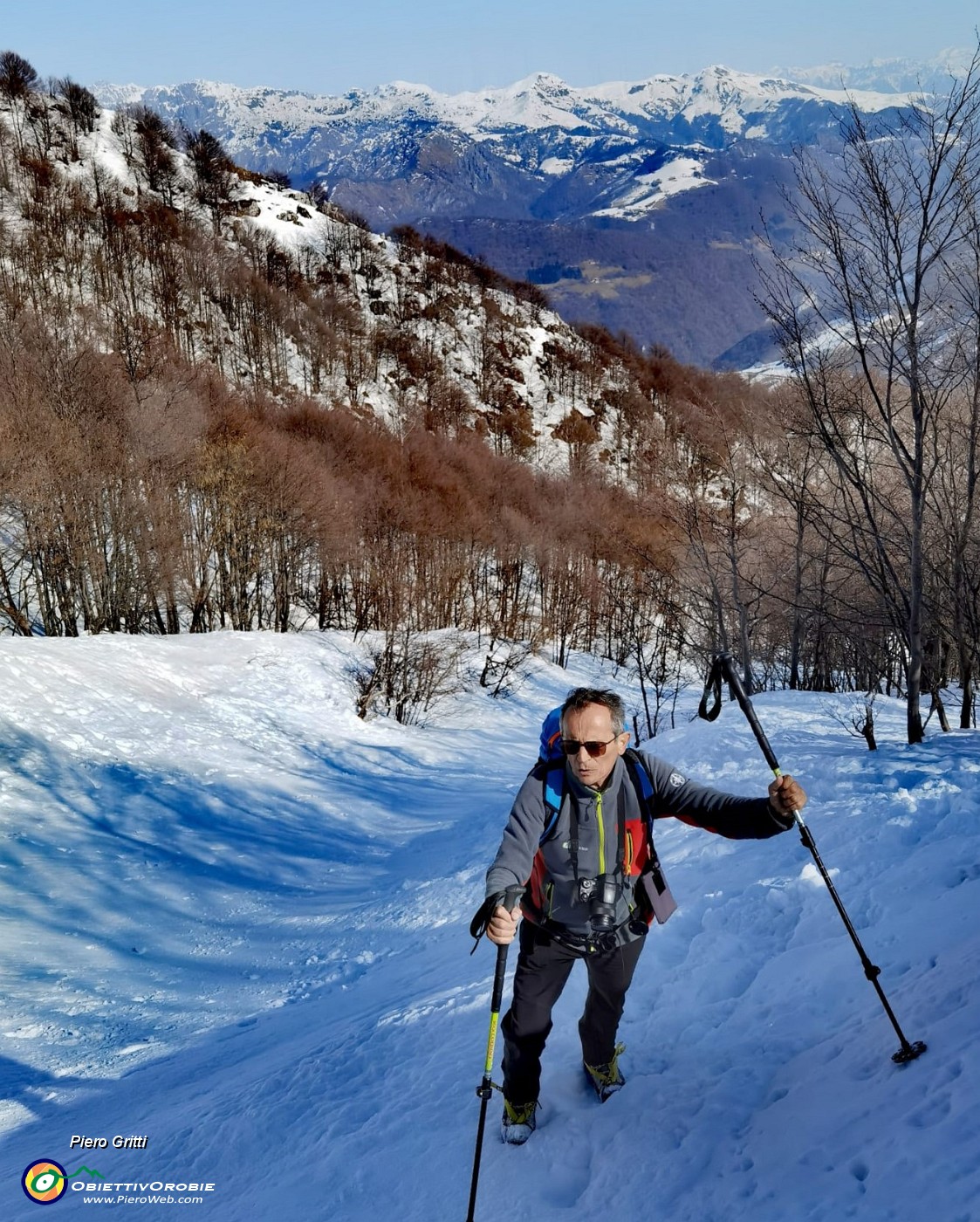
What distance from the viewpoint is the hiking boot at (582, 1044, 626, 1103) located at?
3551 mm

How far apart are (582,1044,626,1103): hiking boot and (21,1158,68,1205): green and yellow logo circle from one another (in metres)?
3.34

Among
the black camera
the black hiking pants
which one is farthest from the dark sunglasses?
the black hiking pants

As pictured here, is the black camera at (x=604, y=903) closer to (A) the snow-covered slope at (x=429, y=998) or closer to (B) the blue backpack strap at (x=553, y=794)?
(B) the blue backpack strap at (x=553, y=794)

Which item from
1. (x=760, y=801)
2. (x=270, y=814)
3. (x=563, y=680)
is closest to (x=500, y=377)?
(x=563, y=680)

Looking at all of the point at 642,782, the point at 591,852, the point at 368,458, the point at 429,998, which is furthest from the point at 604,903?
the point at 368,458

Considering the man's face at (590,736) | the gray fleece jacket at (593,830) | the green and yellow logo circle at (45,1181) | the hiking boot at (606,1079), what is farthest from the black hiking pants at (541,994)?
the green and yellow logo circle at (45,1181)

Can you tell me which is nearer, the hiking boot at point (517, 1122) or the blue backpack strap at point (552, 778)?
the blue backpack strap at point (552, 778)

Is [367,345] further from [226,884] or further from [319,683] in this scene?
[226,884]

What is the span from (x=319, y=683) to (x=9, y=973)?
1153 cm

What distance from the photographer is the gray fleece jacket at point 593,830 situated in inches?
114

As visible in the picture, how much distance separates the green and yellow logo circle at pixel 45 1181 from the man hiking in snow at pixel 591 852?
3.16 m

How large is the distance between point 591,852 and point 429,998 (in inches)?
133

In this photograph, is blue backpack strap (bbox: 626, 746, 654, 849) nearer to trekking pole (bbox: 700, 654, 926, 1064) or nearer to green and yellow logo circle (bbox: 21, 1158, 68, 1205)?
trekking pole (bbox: 700, 654, 926, 1064)

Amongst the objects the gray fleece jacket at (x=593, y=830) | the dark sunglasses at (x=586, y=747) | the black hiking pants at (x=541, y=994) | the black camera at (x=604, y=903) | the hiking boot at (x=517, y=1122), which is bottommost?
the hiking boot at (x=517, y=1122)
